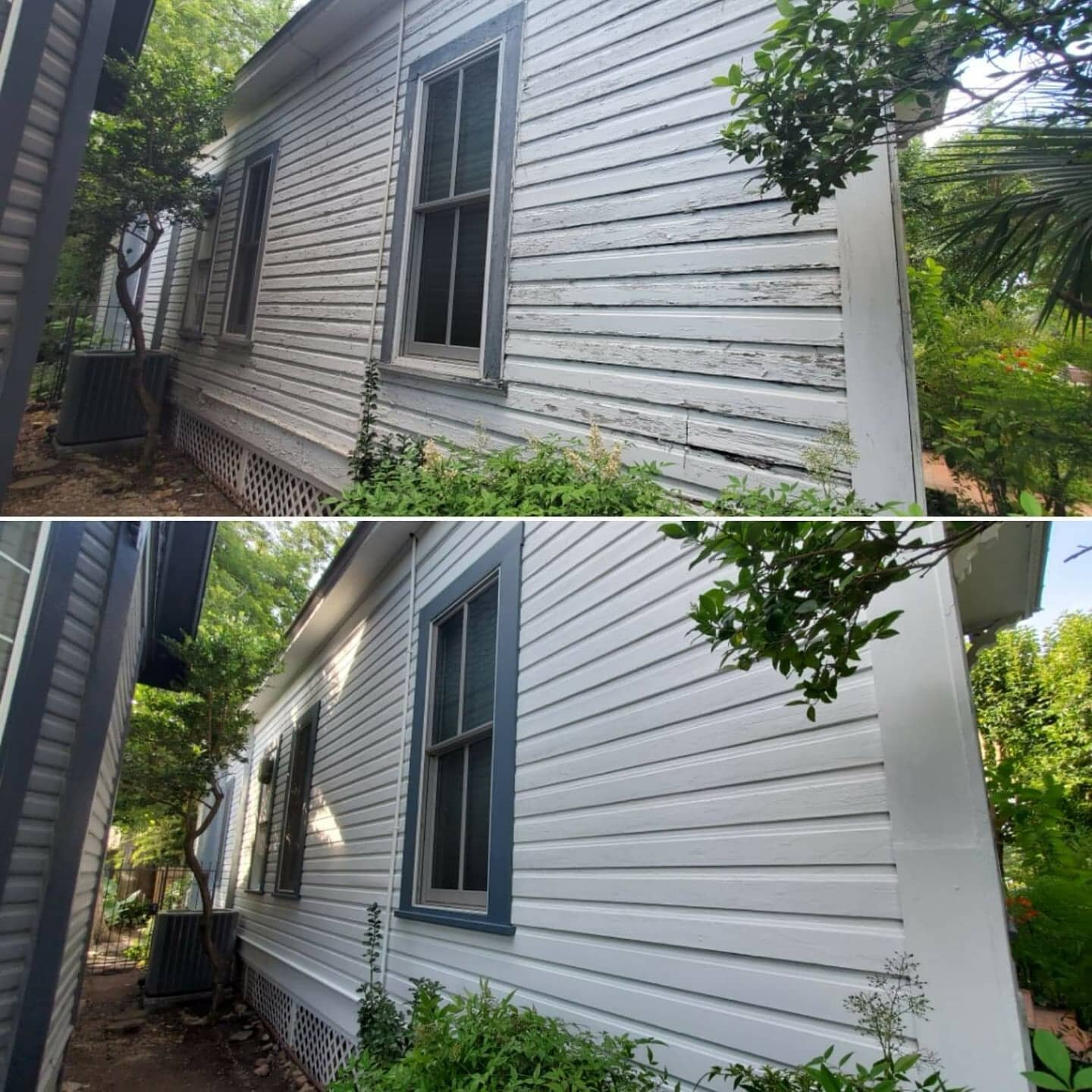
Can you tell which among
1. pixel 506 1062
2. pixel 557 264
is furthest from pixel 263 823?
pixel 506 1062

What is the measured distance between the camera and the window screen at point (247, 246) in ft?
22.8

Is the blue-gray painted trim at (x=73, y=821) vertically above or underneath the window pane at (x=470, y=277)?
underneath

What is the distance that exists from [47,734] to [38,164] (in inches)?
81.1

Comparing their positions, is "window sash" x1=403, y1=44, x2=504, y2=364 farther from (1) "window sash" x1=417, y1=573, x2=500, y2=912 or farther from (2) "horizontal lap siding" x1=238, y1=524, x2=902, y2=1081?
(1) "window sash" x1=417, y1=573, x2=500, y2=912

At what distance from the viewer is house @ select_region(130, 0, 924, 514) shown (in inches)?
97.8

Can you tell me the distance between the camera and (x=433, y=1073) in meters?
1.83

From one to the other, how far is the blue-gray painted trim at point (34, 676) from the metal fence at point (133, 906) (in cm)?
885

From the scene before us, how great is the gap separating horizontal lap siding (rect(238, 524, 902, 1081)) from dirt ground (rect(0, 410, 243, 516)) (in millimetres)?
1983

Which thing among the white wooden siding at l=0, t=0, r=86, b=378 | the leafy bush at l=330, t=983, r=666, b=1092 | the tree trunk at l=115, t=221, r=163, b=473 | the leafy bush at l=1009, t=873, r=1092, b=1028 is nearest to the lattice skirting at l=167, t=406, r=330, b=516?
the tree trunk at l=115, t=221, r=163, b=473

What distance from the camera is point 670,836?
2.13 meters

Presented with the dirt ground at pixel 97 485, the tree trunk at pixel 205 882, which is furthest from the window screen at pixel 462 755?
the tree trunk at pixel 205 882

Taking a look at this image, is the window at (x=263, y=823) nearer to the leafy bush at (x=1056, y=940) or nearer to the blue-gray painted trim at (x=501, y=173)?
the blue-gray painted trim at (x=501, y=173)

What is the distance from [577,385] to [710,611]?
2.14 m

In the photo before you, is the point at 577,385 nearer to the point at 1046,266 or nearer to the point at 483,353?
the point at 483,353
